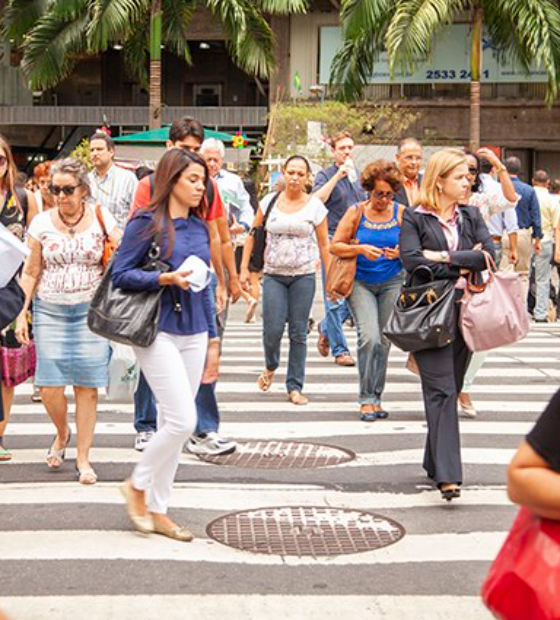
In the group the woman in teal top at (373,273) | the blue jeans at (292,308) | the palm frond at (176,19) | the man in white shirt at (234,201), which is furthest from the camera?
the palm frond at (176,19)

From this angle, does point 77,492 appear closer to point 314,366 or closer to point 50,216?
point 50,216

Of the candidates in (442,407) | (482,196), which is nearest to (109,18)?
(482,196)

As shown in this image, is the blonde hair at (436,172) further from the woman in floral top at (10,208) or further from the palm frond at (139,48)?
the palm frond at (139,48)

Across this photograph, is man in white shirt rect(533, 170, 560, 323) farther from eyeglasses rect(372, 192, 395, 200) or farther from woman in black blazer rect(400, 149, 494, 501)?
woman in black blazer rect(400, 149, 494, 501)

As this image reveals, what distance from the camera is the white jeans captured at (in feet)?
19.8

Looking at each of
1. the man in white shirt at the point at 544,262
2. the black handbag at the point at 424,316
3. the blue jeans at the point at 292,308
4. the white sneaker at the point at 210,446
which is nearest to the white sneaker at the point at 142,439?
the white sneaker at the point at 210,446

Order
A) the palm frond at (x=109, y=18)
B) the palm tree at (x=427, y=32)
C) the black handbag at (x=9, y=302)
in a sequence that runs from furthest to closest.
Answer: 1. the palm tree at (x=427, y=32)
2. the palm frond at (x=109, y=18)
3. the black handbag at (x=9, y=302)

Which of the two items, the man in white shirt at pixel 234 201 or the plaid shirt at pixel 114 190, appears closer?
the plaid shirt at pixel 114 190

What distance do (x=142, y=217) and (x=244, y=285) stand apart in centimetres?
491

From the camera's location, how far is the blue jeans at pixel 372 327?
9398 millimetres

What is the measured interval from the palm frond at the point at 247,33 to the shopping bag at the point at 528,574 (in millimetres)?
28986

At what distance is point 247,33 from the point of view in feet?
103

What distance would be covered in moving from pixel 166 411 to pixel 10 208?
2139 mm

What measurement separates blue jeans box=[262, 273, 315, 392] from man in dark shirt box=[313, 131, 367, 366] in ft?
4.26
